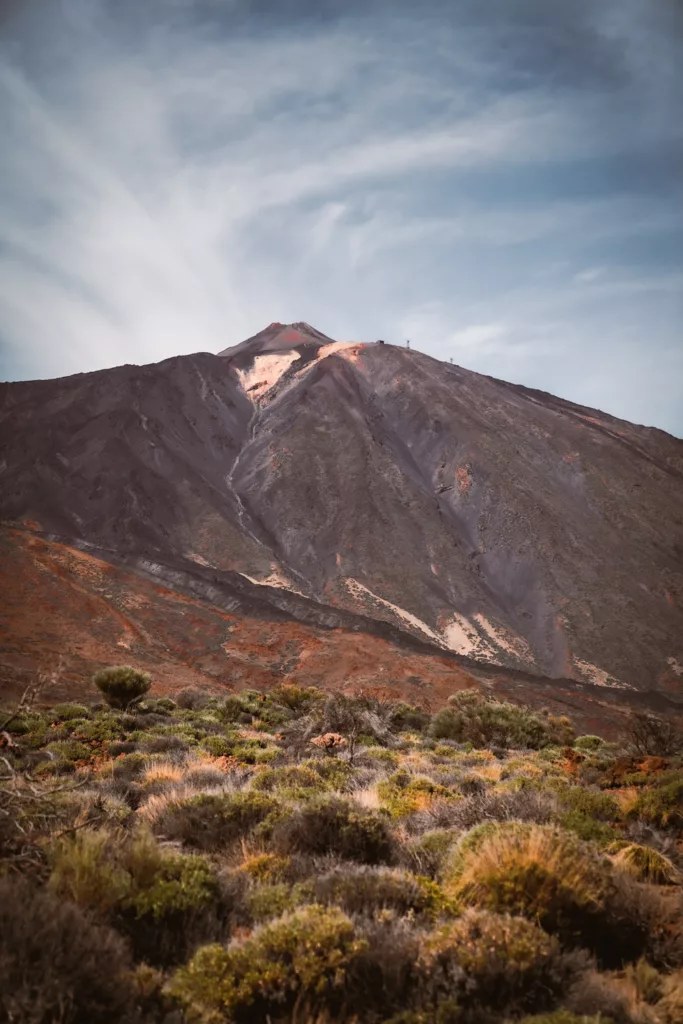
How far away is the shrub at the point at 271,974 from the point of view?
340 centimetres

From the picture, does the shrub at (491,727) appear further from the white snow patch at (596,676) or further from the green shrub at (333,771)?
the white snow patch at (596,676)

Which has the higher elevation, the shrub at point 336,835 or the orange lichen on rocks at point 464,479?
the orange lichen on rocks at point 464,479

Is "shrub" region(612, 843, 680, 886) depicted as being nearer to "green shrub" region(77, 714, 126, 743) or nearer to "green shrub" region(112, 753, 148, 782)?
"green shrub" region(112, 753, 148, 782)

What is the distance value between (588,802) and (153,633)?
3203 centimetres

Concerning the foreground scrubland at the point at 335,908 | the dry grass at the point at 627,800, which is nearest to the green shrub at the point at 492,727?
the dry grass at the point at 627,800

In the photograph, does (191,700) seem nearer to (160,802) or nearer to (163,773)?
(163,773)

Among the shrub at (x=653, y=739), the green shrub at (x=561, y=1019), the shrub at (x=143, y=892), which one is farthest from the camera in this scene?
the shrub at (x=653, y=739)

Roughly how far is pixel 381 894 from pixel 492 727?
15260 mm

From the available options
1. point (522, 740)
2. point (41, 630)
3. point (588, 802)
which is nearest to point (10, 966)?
point (588, 802)

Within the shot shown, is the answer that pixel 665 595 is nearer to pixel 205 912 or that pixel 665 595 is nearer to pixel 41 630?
pixel 41 630

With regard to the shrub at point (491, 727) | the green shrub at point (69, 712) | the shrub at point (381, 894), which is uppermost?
the shrub at point (381, 894)

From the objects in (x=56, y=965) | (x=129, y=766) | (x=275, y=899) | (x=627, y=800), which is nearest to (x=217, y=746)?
(x=129, y=766)

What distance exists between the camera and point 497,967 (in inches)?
142

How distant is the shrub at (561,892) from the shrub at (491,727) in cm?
1323
